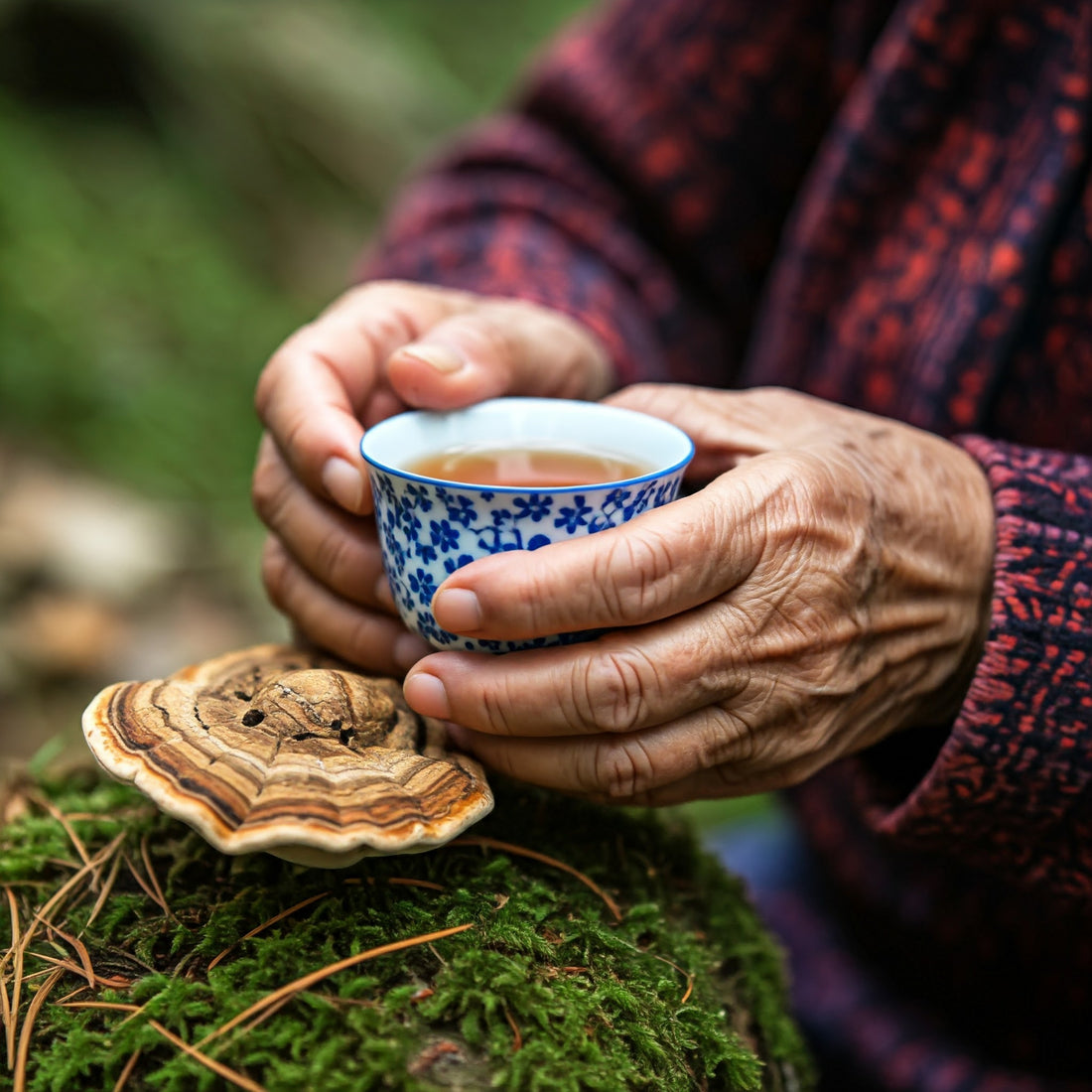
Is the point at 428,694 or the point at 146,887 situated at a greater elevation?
the point at 428,694

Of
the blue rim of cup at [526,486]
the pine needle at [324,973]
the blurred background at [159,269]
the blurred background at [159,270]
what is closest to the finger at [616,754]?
the pine needle at [324,973]

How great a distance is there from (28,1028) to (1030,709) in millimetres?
1346

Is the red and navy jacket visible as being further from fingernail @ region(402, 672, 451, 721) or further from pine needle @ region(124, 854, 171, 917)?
pine needle @ region(124, 854, 171, 917)

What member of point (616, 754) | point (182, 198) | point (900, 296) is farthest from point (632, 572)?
point (182, 198)

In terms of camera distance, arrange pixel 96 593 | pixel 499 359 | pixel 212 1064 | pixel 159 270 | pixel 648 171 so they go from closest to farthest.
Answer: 1. pixel 212 1064
2. pixel 499 359
3. pixel 648 171
4. pixel 96 593
5. pixel 159 270

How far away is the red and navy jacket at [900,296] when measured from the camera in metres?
1.47

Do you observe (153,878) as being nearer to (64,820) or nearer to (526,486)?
(64,820)

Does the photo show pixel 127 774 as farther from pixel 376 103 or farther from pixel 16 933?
pixel 376 103

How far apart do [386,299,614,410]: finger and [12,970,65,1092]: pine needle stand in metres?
0.88

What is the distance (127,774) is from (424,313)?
0.98m

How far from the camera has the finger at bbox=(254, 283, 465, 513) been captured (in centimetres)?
143

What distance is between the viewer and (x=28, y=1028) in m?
1.10

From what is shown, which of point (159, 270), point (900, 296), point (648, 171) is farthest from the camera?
point (159, 270)

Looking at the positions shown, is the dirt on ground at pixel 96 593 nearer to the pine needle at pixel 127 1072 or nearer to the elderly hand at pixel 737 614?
the pine needle at pixel 127 1072
